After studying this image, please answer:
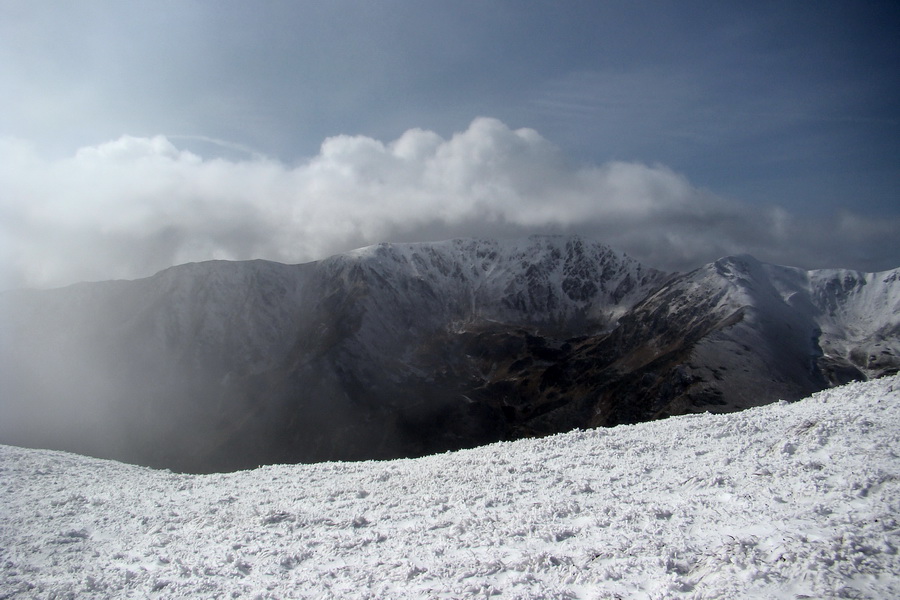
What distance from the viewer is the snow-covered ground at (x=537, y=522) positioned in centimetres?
1100

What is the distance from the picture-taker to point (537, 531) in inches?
564

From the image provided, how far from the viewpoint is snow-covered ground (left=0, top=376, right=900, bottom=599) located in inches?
Answer: 433

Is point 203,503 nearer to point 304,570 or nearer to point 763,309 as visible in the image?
point 304,570

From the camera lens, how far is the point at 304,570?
46.6 feet

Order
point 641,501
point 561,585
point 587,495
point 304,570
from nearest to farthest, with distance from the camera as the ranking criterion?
point 561,585 → point 304,570 → point 641,501 → point 587,495

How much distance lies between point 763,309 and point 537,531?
216738 millimetres

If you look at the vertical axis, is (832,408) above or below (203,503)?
above

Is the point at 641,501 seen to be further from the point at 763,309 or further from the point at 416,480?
the point at 763,309

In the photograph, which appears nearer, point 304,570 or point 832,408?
point 304,570

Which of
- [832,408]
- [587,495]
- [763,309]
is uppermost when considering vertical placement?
[763,309]


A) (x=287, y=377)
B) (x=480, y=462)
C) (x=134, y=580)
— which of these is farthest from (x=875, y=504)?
(x=287, y=377)

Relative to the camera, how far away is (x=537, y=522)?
15.0 meters

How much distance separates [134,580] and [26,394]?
217 m

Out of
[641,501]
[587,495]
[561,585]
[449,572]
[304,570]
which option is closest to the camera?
[561,585]
